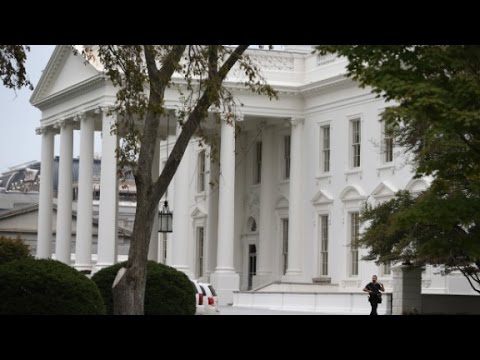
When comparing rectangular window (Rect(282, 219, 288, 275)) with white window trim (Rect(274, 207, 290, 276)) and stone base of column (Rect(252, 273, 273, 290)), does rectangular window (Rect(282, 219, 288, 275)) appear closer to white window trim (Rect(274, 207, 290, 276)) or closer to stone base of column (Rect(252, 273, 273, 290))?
white window trim (Rect(274, 207, 290, 276))

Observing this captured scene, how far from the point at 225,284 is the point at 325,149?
316 inches

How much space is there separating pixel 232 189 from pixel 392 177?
9.31 metres

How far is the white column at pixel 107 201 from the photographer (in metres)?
61.3

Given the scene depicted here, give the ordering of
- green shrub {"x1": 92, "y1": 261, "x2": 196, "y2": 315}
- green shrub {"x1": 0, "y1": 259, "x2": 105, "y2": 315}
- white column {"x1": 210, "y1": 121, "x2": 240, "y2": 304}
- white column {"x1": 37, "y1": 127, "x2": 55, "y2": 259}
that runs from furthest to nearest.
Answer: white column {"x1": 37, "y1": 127, "x2": 55, "y2": 259} → white column {"x1": 210, "y1": 121, "x2": 240, "y2": 304} → green shrub {"x1": 92, "y1": 261, "x2": 196, "y2": 315} → green shrub {"x1": 0, "y1": 259, "x2": 105, "y2": 315}

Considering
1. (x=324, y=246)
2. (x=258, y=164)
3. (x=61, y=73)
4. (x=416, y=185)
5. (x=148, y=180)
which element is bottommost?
(x=324, y=246)

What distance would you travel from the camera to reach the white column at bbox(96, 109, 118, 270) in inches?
2414

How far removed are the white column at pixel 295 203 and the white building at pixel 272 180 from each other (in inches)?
1.9

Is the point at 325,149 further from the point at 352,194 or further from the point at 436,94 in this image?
the point at 436,94

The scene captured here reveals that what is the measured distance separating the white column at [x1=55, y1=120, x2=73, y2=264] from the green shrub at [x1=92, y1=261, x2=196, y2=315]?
3807cm

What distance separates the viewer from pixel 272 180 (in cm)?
6638

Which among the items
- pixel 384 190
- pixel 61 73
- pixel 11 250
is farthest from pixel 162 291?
pixel 61 73

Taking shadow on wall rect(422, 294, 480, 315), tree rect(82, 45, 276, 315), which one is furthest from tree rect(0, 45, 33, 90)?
shadow on wall rect(422, 294, 480, 315)

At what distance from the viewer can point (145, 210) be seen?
25109mm

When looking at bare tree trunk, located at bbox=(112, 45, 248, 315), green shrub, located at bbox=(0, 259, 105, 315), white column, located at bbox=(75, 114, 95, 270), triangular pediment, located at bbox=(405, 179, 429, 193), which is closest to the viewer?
bare tree trunk, located at bbox=(112, 45, 248, 315)
